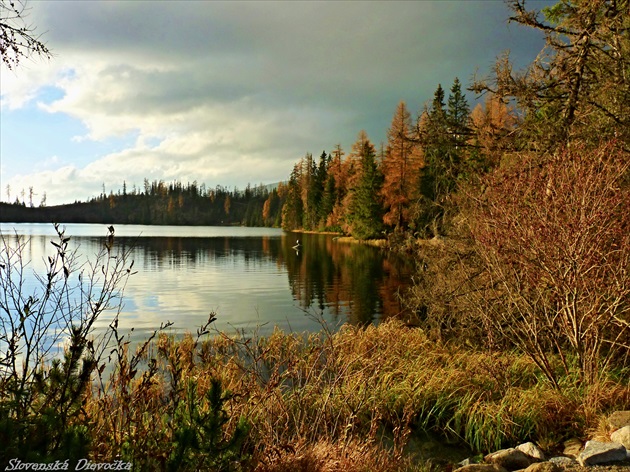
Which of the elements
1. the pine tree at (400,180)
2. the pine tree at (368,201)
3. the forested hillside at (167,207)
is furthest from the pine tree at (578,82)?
the forested hillside at (167,207)

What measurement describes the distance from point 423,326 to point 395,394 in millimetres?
5402

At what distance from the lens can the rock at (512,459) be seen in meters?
5.17

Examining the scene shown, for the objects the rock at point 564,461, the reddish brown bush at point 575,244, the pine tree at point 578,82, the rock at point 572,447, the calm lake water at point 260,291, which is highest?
the pine tree at point 578,82

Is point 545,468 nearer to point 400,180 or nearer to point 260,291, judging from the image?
point 260,291

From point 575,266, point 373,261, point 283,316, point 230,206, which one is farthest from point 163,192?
point 575,266

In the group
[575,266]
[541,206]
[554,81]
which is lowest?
[575,266]

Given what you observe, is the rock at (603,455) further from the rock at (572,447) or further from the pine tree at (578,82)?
the pine tree at (578,82)

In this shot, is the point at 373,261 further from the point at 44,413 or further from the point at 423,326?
the point at 44,413

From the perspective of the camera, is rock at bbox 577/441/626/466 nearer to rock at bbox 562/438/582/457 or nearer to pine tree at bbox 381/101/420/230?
rock at bbox 562/438/582/457

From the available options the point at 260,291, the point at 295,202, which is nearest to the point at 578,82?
the point at 260,291

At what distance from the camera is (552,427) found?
629 centimetres

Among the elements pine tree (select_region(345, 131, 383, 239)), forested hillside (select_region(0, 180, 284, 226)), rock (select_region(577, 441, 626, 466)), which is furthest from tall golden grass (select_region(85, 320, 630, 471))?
forested hillside (select_region(0, 180, 284, 226))

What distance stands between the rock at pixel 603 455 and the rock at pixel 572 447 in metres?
0.74

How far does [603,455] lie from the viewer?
467 cm
